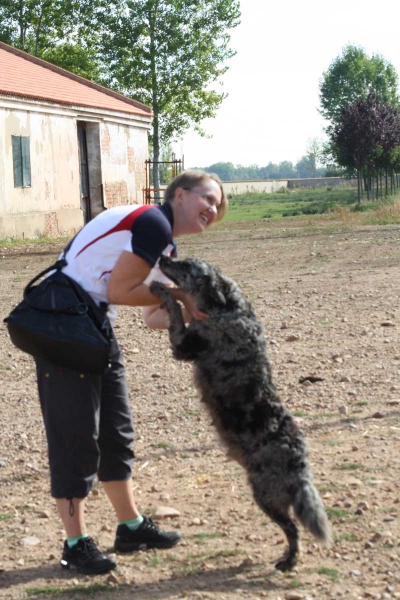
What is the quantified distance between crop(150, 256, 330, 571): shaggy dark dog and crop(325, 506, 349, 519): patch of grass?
1.95 ft

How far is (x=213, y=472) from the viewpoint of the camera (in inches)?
206

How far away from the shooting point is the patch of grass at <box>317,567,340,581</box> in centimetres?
380

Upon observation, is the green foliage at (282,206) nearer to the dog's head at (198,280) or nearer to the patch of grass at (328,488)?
the patch of grass at (328,488)

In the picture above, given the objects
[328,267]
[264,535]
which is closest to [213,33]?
[328,267]

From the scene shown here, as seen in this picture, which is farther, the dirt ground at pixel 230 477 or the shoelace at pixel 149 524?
the shoelace at pixel 149 524

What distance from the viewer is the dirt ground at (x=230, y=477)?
3.86 m

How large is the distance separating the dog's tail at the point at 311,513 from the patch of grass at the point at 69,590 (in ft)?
2.97

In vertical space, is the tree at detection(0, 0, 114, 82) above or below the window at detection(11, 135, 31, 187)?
above

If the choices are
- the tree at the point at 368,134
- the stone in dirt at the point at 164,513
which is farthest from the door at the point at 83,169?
the stone in dirt at the point at 164,513

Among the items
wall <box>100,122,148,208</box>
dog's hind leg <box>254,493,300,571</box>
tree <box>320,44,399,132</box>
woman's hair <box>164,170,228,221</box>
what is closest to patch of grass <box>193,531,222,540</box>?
dog's hind leg <box>254,493,300,571</box>

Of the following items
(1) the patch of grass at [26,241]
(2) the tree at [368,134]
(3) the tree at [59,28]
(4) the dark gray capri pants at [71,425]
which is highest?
(3) the tree at [59,28]

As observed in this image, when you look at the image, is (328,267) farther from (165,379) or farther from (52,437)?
(52,437)

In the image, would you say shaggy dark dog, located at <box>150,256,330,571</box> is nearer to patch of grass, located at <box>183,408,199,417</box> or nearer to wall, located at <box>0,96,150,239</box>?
patch of grass, located at <box>183,408,199,417</box>

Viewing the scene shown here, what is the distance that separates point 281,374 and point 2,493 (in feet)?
10.2
